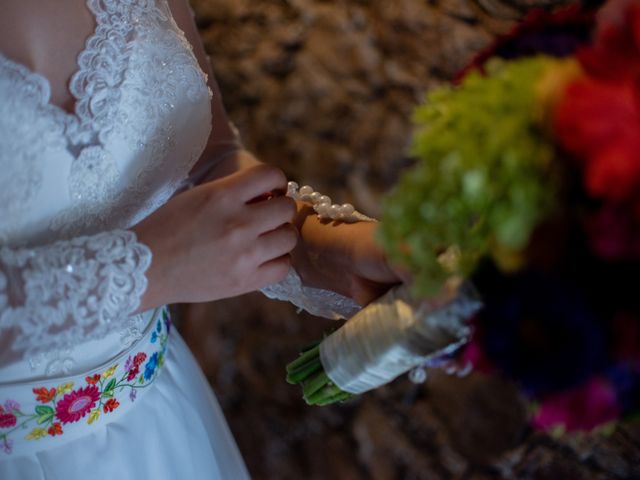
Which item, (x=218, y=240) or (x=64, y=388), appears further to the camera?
(x=64, y=388)

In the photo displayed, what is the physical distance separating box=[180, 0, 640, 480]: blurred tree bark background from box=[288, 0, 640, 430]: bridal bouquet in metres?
1.35

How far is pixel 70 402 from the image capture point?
94 centimetres

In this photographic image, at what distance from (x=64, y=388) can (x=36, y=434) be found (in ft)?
0.26

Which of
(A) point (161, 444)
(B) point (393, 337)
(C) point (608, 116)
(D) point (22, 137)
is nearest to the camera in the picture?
(C) point (608, 116)

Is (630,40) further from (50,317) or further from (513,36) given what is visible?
(50,317)

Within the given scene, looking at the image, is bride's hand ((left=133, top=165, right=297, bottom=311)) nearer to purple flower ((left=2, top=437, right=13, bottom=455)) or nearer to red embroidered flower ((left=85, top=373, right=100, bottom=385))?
red embroidered flower ((left=85, top=373, right=100, bottom=385))

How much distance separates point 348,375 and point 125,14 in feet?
1.73

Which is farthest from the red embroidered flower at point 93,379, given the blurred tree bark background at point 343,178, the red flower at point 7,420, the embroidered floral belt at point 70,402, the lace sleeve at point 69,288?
the blurred tree bark background at point 343,178

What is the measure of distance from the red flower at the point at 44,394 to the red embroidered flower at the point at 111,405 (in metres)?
0.09

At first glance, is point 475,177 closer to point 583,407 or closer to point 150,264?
point 583,407

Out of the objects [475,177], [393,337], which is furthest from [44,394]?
[475,177]

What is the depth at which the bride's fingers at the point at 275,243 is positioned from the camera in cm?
81

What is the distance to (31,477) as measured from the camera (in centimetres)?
94

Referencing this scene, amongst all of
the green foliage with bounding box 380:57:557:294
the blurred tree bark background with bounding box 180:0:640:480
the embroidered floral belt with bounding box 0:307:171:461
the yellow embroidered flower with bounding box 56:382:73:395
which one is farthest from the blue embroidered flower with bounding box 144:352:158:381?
the blurred tree bark background with bounding box 180:0:640:480
